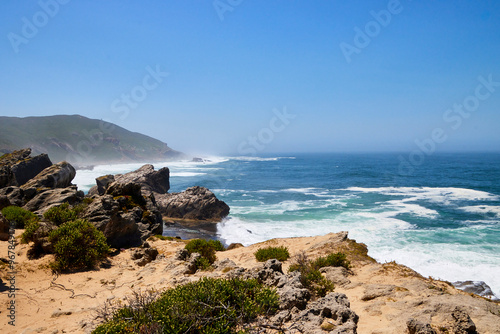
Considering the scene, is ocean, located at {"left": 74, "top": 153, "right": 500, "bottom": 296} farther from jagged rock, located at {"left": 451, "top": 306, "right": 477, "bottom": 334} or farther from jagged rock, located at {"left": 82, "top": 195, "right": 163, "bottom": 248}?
jagged rock, located at {"left": 451, "top": 306, "right": 477, "bottom": 334}

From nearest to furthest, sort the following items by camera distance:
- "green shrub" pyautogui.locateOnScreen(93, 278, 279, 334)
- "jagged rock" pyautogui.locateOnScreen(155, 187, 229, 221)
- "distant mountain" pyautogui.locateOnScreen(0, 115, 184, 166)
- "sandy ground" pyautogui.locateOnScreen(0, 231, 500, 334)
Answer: "green shrub" pyautogui.locateOnScreen(93, 278, 279, 334) → "sandy ground" pyautogui.locateOnScreen(0, 231, 500, 334) → "jagged rock" pyautogui.locateOnScreen(155, 187, 229, 221) → "distant mountain" pyautogui.locateOnScreen(0, 115, 184, 166)

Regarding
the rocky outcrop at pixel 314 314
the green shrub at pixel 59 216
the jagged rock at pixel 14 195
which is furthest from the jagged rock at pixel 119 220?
the rocky outcrop at pixel 314 314

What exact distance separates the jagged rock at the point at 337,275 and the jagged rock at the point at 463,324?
4.09 m

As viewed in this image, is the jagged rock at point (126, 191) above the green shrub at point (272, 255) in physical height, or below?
above

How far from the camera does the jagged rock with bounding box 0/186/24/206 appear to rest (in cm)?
1964

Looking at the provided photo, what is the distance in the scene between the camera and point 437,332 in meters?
6.11

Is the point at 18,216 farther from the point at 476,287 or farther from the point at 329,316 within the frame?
the point at 476,287

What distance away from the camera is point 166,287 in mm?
10047

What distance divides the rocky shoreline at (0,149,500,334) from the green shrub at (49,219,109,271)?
0.54 metres

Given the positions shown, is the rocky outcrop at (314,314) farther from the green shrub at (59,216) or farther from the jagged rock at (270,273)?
the green shrub at (59,216)

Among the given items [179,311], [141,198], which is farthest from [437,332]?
[141,198]

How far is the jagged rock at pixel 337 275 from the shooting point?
33.5ft

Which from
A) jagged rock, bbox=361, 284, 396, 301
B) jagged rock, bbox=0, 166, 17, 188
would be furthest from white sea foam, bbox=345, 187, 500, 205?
jagged rock, bbox=0, 166, 17, 188

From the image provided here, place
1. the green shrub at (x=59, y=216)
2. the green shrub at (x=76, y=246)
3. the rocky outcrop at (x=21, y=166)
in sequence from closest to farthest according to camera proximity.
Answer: the green shrub at (x=76, y=246) < the green shrub at (x=59, y=216) < the rocky outcrop at (x=21, y=166)
